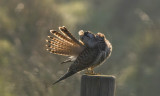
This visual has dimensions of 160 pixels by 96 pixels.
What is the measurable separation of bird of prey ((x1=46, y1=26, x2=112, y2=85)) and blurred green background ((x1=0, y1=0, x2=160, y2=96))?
1.28m

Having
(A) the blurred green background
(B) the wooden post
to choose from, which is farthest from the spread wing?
(A) the blurred green background

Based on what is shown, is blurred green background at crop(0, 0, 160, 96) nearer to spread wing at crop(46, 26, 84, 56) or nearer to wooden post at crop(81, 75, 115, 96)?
spread wing at crop(46, 26, 84, 56)

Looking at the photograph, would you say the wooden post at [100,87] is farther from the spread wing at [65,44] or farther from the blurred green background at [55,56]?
the blurred green background at [55,56]

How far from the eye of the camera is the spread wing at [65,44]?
4496 millimetres

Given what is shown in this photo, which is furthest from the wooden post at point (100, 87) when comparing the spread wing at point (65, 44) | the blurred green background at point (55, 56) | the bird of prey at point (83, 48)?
the blurred green background at point (55, 56)

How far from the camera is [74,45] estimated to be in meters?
Result: 4.51

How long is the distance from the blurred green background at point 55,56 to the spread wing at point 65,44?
126 cm

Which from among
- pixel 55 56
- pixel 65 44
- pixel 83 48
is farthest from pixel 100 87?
pixel 55 56

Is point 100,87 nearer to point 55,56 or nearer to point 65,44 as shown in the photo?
point 65,44

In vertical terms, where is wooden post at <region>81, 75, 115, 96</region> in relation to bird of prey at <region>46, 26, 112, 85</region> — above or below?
below

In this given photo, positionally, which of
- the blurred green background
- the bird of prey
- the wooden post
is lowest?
the wooden post

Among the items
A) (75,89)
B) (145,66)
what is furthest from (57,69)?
(145,66)

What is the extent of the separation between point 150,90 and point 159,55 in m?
1.44

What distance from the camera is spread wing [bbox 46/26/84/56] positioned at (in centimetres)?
450
